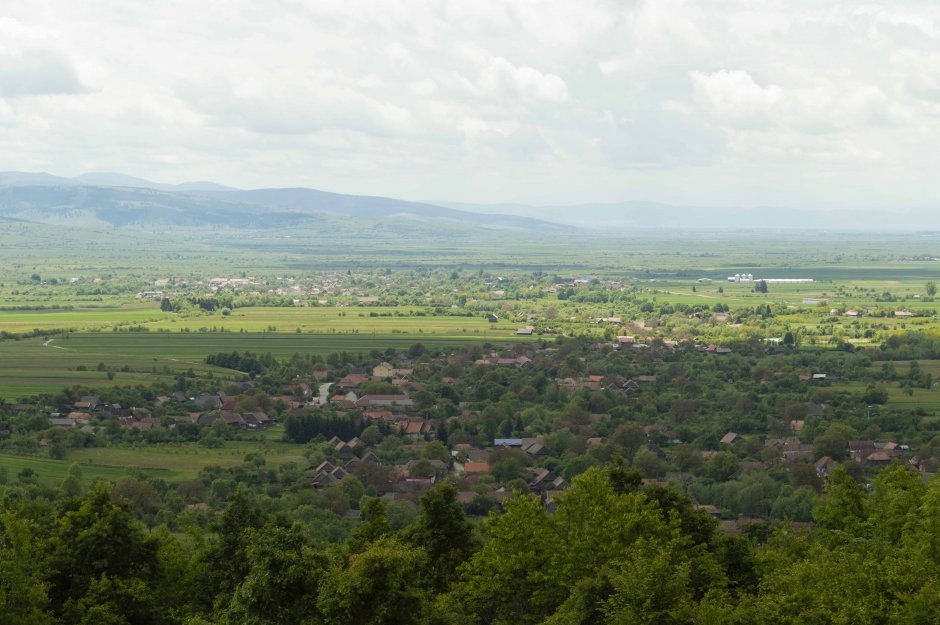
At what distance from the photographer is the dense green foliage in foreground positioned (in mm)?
19219

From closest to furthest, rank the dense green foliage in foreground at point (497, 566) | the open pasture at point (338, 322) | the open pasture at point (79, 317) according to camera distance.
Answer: the dense green foliage in foreground at point (497, 566), the open pasture at point (79, 317), the open pasture at point (338, 322)

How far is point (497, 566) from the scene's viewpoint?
23.0m

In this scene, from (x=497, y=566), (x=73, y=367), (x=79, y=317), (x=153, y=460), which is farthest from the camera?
(x=79, y=317)

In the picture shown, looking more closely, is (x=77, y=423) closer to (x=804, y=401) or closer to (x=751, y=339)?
(x=804, y=401)

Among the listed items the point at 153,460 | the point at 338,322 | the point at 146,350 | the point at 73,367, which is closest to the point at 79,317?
the point at 338,322

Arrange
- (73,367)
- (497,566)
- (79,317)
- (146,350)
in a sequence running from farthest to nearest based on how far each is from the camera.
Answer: (79,317)
(146,350)
(73,367)
(497,566)

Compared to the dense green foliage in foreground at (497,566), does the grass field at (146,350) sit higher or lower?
lower

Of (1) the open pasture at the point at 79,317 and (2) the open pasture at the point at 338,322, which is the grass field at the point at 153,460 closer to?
(2) the open pasture at the point at 338,322

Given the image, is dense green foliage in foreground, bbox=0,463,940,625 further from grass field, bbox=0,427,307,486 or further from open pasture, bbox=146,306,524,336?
open pasture, bbox=146,306,524,336

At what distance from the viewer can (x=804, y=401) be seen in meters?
65.9

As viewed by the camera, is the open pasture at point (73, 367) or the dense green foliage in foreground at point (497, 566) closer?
the dense green foliage in foreground at point (497, 566)

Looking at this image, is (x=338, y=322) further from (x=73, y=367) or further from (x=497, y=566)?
(x=497, y=566)

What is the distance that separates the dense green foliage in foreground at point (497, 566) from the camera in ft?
63.1

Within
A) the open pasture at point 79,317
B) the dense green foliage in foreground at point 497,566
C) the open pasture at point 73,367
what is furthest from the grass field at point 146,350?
the dense green foliage in foreground at point 497,566
